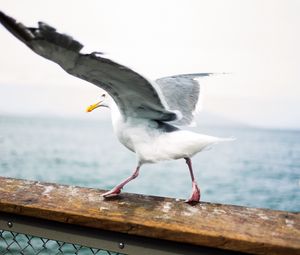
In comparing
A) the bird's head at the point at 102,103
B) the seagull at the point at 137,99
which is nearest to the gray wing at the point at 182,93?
the seagull at the point at 137,99

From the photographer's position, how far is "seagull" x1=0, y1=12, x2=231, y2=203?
1.66 ft

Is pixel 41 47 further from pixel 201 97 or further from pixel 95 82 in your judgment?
pixel 201 97

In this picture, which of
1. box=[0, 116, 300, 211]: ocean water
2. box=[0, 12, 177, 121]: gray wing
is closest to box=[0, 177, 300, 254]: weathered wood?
box=[0, 12, 177, 121]: gray wing

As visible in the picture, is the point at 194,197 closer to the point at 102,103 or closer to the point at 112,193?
the point at 112,193

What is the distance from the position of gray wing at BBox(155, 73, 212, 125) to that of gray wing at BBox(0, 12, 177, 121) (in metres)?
0.09

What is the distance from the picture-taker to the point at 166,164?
1.52 metres

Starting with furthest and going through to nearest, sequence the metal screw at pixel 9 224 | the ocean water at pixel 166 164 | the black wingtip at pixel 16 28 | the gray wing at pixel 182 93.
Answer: the ocean water at pixel 166 164 < the gray wing at pixel 182 93 < the metal screw at pixel 9 224 < the black wingtip at pixel 16 28

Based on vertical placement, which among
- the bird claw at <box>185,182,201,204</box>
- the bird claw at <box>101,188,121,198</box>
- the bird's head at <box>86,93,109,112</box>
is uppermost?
the bird's head at <box>86,93,109,112</box>

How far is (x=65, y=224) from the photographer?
58cm

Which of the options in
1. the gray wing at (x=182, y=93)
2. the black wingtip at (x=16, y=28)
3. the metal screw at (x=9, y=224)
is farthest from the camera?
the gray wing at (x=182, y=93)

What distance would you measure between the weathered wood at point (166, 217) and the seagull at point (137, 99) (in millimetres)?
49

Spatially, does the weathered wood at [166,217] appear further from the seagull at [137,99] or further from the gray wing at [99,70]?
the gray wing at [99,70]

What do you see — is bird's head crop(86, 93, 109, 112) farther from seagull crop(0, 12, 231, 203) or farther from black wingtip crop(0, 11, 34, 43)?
black wingtip crop(0, 11, 34, 43)

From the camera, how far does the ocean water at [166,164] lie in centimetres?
145
